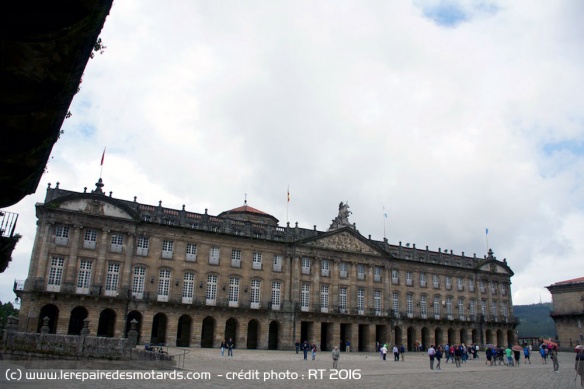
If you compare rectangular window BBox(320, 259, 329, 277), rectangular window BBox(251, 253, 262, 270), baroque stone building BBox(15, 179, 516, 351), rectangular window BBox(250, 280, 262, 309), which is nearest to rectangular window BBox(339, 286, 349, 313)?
baroque stone building BBox(15, 179, 516, 351)

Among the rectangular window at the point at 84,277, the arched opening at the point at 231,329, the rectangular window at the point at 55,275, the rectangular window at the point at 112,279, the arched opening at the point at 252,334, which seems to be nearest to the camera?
the rectangular window at the point at 55,275

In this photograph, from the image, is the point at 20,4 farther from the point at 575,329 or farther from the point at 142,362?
the point at 575,329

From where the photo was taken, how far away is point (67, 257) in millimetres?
40562

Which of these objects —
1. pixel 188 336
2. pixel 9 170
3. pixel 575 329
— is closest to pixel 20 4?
pixel 9 170

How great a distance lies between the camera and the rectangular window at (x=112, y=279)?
41562 millimetres

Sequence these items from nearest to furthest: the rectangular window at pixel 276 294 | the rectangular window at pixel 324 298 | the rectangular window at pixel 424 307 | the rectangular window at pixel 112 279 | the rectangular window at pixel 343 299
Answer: the rectangular window at pixel 112 279 < the rectangular window at pixel 276 294 < the rectangular window at pixel 324 298 < the rectangular window at pixel 343 299 < the rectangular window at pixel 424 307

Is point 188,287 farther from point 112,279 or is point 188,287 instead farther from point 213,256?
point 112,279

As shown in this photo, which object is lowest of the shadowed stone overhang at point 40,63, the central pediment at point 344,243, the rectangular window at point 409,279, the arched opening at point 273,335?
the arched opening at point 273,335

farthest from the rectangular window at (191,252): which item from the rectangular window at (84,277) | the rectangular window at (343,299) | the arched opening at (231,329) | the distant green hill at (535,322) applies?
the distant green hill at (535,322)

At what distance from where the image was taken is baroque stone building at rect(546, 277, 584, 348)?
2552 inches

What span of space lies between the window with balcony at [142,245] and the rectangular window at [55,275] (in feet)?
20.6

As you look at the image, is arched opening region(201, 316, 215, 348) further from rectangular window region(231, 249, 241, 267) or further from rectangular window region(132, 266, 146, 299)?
rectangular window region(132, 266, 146, 299)

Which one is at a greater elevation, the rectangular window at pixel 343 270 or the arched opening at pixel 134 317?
the rectangular window at pixel 343 270

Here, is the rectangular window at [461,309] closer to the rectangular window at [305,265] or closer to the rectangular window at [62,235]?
the rectangular window at [305,265]
